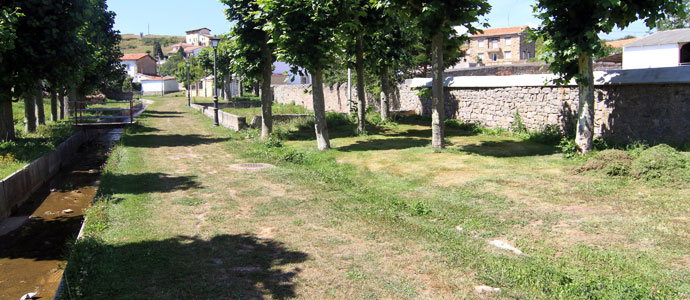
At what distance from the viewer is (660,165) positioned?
26.8 feet

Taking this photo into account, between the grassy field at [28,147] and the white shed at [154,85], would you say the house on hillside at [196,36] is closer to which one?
the white shed at [154,85]

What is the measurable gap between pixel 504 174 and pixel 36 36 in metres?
13.5

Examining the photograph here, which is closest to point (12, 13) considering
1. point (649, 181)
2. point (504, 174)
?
point (504, 174)

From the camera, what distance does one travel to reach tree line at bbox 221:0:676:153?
10.1m

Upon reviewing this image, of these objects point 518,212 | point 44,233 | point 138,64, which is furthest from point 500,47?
point 44,233

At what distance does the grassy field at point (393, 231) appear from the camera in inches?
189

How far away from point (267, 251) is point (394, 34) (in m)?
14.1

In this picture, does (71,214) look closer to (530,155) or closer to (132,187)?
(132,187)

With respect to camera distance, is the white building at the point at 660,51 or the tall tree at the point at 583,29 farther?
the white building at the point at 660,51

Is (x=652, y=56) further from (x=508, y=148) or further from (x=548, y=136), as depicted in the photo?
(x=508, y=148)

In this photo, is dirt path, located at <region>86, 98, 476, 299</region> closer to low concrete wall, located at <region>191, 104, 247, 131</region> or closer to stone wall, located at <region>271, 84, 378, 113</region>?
low concrete wall, located at <region>191, 104, 247, 131</region>

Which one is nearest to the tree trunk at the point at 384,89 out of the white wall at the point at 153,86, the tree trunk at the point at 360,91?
the tree trunk at the point at 360,91

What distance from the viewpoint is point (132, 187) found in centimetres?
959

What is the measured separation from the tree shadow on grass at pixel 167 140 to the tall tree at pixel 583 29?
11747mm
